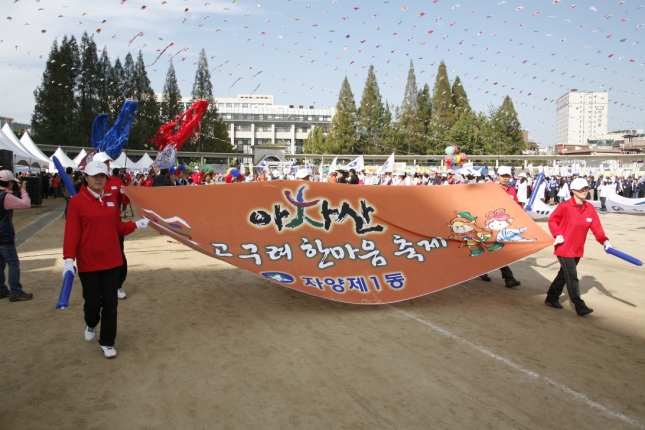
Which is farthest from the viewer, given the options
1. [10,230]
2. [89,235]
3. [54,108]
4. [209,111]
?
[209,111]

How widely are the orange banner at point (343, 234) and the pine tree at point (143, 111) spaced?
55.6 metres

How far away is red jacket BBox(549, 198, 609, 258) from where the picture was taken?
598cm

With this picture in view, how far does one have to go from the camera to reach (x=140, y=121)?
57.8 m

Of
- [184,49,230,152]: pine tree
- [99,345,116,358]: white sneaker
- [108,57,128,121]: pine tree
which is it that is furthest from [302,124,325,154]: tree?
[99,345,116,358]: white sneaker

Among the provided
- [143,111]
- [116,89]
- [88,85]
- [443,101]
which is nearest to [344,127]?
[443,101]

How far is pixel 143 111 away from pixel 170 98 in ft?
15.3

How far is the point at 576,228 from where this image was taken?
5965 mm

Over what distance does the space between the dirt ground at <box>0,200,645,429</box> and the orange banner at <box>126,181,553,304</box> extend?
472 mm

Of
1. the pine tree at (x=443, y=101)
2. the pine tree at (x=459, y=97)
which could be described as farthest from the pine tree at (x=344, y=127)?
the pine tree at (x=459, y=97)

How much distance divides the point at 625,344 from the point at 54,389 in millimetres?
5593

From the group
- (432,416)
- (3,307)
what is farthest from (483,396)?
(3,307)

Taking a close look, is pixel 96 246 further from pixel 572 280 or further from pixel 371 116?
pixel 371 116

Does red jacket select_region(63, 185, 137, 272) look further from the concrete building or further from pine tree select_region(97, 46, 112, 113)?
the concrete building

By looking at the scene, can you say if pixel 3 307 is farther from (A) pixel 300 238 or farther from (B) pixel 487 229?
(B) pixel 487 229
